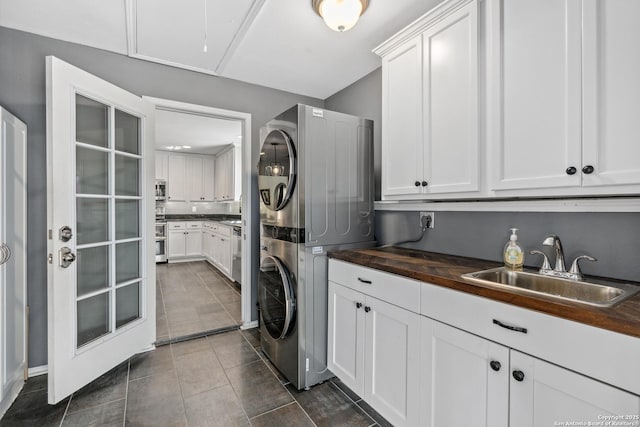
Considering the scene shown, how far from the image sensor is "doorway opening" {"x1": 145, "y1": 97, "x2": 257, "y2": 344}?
2.89 m

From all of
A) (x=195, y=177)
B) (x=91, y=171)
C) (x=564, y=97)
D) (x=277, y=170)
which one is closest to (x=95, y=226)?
(x=91, y=171)

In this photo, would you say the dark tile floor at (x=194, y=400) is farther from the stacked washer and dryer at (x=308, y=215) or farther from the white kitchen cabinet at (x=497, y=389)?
the white kitchen cabinet at (x=497, y=389)

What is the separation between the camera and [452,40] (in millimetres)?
1572

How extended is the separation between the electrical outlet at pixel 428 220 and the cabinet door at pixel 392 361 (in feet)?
2.52

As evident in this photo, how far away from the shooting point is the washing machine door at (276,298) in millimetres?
1962

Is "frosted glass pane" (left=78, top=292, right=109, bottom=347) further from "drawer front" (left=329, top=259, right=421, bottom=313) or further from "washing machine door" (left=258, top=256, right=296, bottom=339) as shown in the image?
"drawer front" (left=329, top=259, right=421, bottom=313)

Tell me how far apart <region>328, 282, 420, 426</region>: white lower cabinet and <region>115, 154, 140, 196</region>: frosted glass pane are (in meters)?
1.72

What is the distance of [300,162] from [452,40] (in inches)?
42.8

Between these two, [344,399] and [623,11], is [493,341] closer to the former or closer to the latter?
[344,399]

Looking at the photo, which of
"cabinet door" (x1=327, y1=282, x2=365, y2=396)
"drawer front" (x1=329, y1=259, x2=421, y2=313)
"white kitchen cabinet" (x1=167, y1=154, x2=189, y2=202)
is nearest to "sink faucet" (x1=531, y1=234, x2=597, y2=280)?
"drawer front" (x1=329, y1=259, x2=421, y2=313)

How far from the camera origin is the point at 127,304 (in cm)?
227

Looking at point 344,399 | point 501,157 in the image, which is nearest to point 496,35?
point 501,157

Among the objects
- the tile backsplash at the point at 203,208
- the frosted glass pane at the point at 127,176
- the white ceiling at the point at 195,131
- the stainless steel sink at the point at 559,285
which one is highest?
the white ceiling at the point at 195,131

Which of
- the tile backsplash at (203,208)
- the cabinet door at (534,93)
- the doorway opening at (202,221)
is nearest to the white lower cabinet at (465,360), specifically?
the cabinet door at (534,93)
